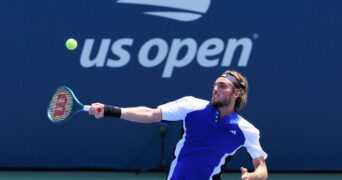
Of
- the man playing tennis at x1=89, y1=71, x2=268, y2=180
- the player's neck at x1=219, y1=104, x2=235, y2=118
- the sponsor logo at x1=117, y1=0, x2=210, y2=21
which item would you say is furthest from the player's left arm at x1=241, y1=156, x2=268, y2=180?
the sponsor logo at x1=117, y1=0, x2=210, y2=21

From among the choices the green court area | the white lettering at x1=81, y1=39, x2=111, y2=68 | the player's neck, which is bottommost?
the green court area

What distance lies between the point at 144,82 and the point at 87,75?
1.91 ft

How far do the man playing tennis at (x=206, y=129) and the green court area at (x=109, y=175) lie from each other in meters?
3.08

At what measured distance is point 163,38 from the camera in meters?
6.95

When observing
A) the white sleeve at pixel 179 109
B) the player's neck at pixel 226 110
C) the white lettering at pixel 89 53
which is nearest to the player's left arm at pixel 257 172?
the player's neck at pixel 226 110

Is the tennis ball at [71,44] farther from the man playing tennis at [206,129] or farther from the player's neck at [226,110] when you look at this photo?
the player's neck at [226,110]

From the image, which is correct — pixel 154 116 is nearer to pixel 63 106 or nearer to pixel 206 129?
pixel 206 129

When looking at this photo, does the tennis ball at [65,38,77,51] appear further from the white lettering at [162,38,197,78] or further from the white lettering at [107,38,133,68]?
the white lettering at [162,38,197,78]

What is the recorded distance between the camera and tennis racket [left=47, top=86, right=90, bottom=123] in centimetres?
406

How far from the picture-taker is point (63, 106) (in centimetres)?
414

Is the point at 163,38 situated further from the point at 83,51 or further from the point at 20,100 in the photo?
the point at 20,100

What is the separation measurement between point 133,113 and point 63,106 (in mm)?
557

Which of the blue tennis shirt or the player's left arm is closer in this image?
the player's left arm

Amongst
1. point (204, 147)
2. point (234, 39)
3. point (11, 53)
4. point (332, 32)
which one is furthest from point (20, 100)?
point (204, 147)
